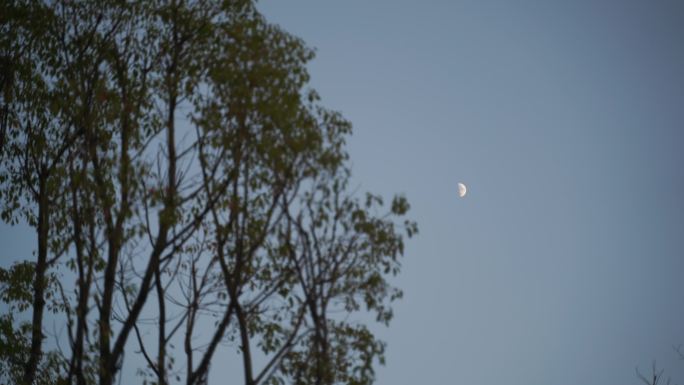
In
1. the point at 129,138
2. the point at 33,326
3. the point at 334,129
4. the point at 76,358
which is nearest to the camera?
the point at 76,358

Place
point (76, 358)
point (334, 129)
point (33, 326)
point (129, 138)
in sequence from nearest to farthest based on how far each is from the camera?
point (76, 358) < point (334, 129) < point (129, 138) < point (33, 326)

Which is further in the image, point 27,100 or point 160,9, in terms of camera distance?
point 27,100

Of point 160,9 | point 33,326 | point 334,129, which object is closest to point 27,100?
point 160,9

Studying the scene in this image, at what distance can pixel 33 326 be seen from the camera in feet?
56.1

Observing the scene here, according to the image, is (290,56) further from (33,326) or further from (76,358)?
(33,326)

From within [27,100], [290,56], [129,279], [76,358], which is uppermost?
[27,100]

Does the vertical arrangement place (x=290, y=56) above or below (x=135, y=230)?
above

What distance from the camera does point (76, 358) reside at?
13414 mm

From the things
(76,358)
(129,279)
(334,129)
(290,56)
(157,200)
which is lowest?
(76,358)

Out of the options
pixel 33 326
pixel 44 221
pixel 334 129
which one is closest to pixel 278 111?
pixel 334 129

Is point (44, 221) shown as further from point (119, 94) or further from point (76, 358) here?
point (76, 358)

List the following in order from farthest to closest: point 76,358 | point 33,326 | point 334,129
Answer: point 33,326, point 334,129, point 76,358

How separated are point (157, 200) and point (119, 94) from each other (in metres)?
3.40

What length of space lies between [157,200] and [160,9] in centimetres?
489
